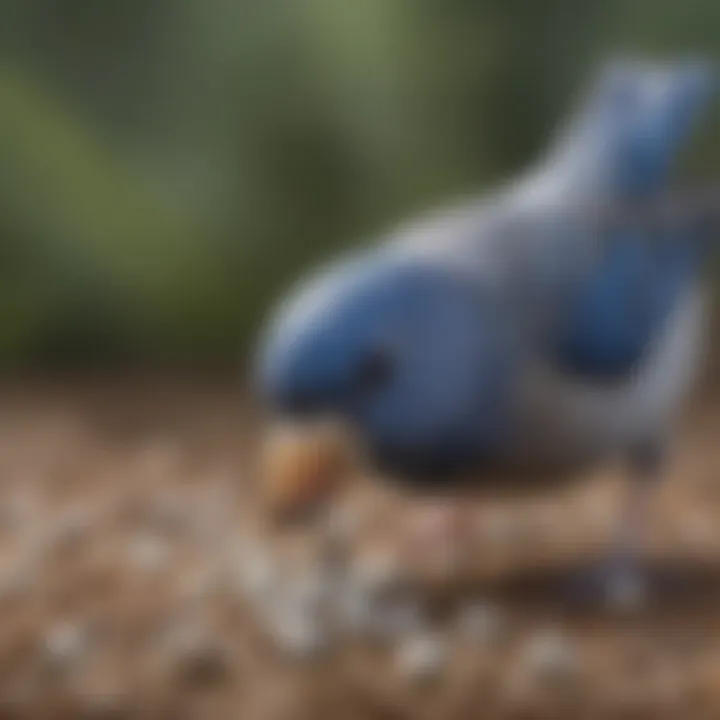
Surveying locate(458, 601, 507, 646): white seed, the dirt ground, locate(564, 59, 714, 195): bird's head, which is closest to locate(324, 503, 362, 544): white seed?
the dirt ground

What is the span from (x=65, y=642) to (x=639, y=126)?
432mm

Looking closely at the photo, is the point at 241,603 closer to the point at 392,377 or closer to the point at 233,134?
the point at 392,377

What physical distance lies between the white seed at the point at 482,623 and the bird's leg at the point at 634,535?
7cm

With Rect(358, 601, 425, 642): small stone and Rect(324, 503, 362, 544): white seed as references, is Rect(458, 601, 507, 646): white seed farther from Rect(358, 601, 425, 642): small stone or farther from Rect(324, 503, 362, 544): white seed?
Rect(324, 503, 362, 544): white seed

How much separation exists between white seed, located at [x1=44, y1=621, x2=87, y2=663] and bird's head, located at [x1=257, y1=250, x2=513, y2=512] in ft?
0.42

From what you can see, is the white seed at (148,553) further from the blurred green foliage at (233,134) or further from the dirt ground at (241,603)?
the blurred green foliage at (233,134)

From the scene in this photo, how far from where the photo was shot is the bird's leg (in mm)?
987

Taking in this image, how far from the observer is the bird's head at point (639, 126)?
1025 millimetres

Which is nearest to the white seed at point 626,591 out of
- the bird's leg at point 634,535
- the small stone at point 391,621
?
the bird's leg at point 634,535

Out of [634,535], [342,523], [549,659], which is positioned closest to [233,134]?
[342,523]

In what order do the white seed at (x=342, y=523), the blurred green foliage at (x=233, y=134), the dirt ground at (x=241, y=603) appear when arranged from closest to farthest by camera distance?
the dirt ground at (x=241, y=603) < the white seed at (x=342, y=523) < the blurred green foliage at (x=233, y=134)

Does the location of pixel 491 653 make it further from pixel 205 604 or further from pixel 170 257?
pixel 170 257

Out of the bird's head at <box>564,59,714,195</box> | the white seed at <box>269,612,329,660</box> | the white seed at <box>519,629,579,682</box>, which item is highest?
the bird's head at <box>564,59,714,195</box>

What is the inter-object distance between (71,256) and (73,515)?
31cm
